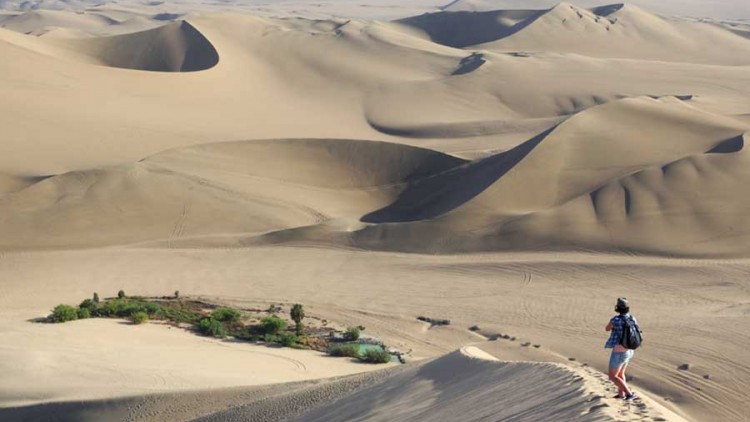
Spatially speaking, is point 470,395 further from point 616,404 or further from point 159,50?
point 159,50

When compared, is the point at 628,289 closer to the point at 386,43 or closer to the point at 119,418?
the point at 119,418

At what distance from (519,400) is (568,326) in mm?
10082

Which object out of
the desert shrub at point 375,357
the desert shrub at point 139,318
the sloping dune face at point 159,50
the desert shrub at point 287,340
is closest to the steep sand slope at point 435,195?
the desert shrub at point 139,318

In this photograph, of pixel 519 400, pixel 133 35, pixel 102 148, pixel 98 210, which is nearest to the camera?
pixel 519 400

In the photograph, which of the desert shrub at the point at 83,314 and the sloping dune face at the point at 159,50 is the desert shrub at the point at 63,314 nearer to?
the desert shrub at the point at 83,314

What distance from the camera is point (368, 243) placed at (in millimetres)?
27625

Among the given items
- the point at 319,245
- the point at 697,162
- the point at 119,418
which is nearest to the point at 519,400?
the point at 119,418

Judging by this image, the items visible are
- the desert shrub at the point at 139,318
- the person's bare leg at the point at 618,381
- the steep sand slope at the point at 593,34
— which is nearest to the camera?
the person's bare leg at the point at 618,381

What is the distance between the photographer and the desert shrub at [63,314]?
67.1 ft

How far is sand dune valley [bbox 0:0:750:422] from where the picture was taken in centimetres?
1482

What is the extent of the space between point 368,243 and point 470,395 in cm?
1640

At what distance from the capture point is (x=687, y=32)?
7912 centimetres

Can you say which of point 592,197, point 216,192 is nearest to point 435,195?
point 592,197

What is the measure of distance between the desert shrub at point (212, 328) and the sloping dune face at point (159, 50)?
3827cm
